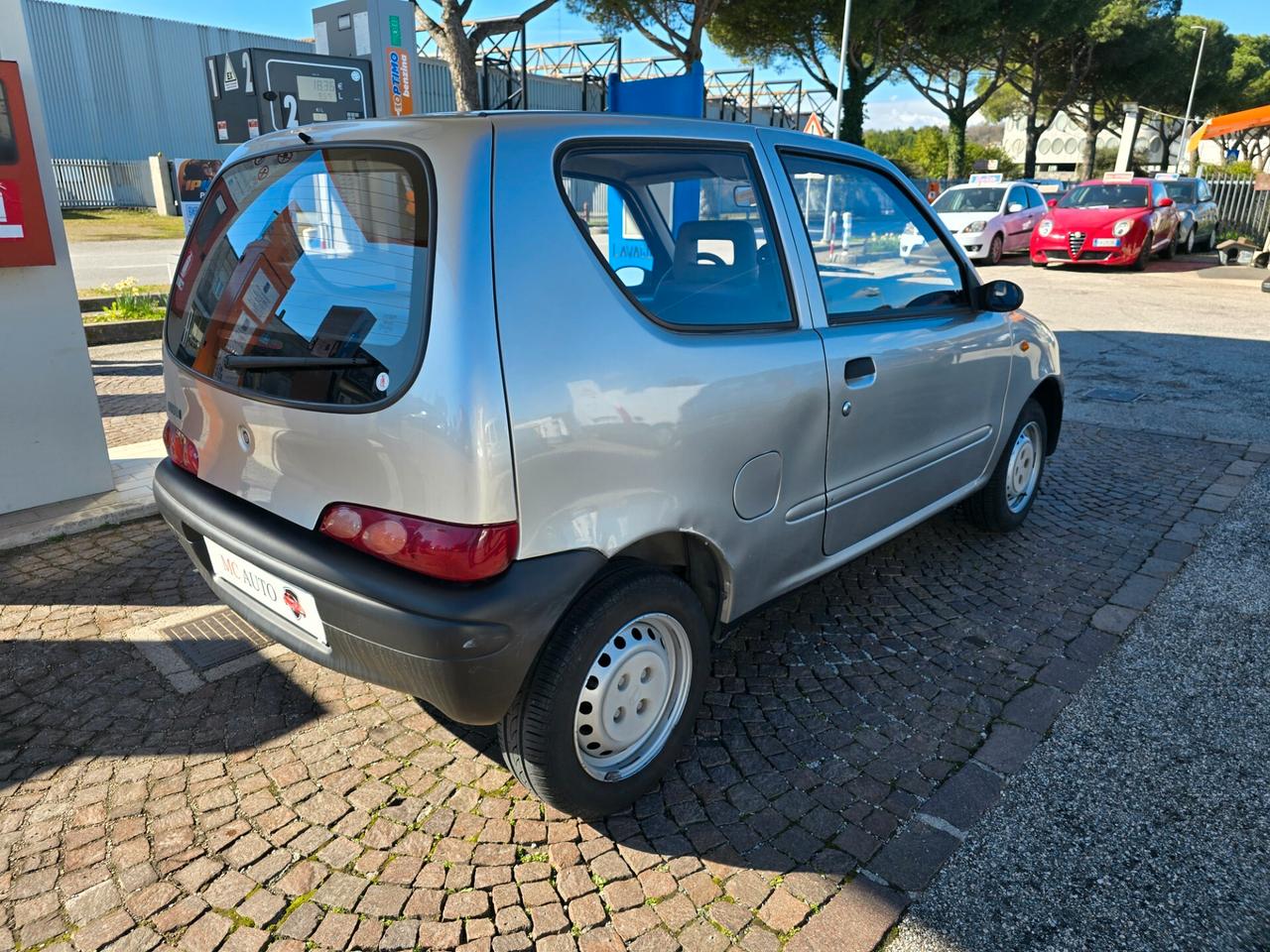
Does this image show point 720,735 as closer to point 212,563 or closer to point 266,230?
point 212,563

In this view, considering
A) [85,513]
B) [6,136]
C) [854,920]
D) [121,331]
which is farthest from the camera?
[121,331]

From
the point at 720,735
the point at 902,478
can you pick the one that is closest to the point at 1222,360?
the point at 902,478

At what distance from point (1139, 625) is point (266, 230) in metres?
3.63

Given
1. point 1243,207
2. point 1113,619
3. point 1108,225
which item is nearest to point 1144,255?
point 1108,225

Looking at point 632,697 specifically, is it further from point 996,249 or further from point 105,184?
point 105,184

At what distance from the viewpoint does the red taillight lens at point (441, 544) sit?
1992 mm

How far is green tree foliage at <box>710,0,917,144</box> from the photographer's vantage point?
104ft

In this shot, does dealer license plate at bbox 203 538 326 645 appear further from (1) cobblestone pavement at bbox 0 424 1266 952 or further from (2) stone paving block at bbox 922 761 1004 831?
(2) stone paving block at bbox 922 761 1004 831

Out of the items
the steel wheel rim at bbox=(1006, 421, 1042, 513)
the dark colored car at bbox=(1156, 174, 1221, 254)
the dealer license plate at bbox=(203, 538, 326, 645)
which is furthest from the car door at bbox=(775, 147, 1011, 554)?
the dark colored car at bbox=(1156, 174, 1221, 254)

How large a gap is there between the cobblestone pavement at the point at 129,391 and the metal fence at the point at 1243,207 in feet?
79.7

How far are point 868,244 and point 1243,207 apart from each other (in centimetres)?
2499

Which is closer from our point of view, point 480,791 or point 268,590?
point 268,590

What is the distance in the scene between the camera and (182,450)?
9.20 feet

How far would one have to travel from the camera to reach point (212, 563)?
2.66m
